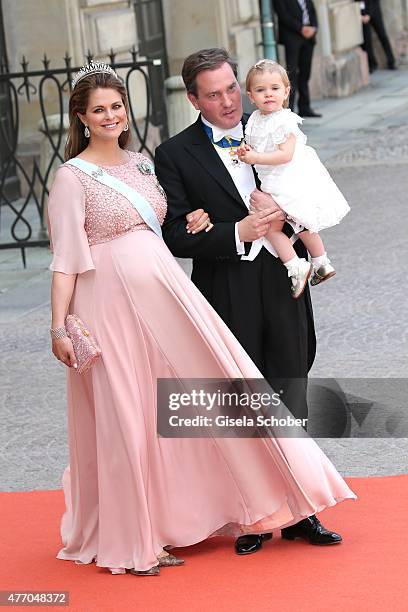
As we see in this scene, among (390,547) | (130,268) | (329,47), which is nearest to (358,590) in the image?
(390,547)

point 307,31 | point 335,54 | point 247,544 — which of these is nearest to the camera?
point 247,544

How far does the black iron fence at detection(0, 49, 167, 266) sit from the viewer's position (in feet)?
37.4

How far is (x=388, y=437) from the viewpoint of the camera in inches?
259

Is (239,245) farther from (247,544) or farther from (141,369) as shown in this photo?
(247,544)

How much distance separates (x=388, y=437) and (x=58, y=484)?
147cm

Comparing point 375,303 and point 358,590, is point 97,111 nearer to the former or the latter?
point 358,590

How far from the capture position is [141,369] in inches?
197

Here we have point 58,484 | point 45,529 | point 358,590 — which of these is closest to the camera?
point 358,590

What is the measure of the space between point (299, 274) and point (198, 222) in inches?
15.2

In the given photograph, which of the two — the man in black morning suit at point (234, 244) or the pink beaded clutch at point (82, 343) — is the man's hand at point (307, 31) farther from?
the pink beaded clutch at point (82, 343)

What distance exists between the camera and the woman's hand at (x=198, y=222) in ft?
16.6

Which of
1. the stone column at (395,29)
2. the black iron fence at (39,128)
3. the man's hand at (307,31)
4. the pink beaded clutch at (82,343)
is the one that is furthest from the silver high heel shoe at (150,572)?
the stone column at (395,29)

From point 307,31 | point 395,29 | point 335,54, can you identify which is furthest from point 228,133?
point 395,29

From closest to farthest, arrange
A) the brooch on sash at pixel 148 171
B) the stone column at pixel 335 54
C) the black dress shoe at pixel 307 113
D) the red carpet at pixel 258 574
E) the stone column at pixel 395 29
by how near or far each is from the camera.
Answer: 1. the red carpet at pixel 258 574
2. the brooch on sash at pixel 148 171
3. the black dress shoe at pixel 307 113
4. the stone column at pixel 335 54
5. the stone column at pixel 395 29
